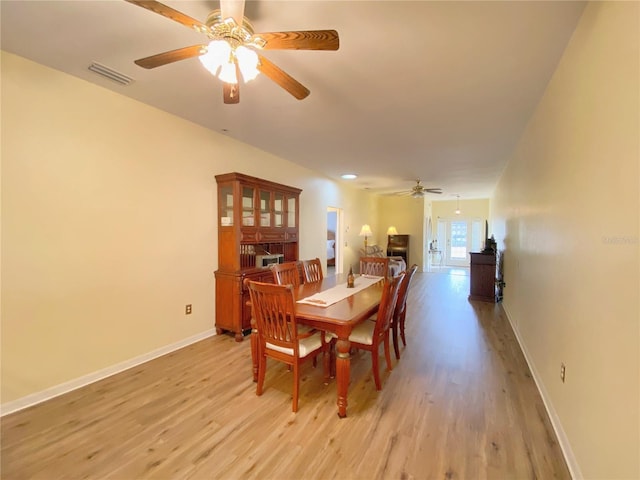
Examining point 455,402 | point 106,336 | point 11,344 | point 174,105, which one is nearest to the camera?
point 11,344

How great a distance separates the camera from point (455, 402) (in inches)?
89.0

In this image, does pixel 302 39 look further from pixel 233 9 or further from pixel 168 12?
pixel 168 12

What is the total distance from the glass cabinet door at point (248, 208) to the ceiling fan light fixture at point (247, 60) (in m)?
2.13

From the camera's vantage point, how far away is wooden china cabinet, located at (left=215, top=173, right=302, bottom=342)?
137 inches

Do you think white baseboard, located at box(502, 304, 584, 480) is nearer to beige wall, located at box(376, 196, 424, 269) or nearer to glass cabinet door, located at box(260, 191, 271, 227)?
glass cabinet door, located at box(260, 191, 271, 227)

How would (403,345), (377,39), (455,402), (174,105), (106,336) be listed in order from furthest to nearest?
(403,345), (174,105), (106,336), (455,402), (377,39)

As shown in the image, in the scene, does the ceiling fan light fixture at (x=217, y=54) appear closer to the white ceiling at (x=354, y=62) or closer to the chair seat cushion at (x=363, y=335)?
the white ceiling at (x=354, y=62)

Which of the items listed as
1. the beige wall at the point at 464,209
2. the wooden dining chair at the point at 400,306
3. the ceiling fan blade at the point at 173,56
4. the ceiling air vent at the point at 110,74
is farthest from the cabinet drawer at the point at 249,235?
the beige wall at the point at 464,209

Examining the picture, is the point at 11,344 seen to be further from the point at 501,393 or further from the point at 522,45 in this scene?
the point at 522,45

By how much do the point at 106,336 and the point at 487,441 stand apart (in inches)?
126

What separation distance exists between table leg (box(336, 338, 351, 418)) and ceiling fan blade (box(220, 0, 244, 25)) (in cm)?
204

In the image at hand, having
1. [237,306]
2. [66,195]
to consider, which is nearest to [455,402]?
[237,306]

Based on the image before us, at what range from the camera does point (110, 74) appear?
2.31 metres

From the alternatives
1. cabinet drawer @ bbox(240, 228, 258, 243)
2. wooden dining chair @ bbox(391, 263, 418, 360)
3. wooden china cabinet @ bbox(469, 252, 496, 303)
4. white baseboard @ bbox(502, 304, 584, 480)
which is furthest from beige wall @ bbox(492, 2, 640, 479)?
wooden china cabinet @ bbox(469, 252, 496, 303)
